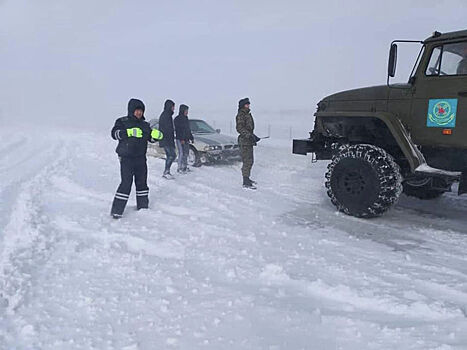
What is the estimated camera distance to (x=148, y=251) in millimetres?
4121

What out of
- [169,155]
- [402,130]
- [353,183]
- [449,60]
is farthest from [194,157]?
[449,60]

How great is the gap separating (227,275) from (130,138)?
8.94ft

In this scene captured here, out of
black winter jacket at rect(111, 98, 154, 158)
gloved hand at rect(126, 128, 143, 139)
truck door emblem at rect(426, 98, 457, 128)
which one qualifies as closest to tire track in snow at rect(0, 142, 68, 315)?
black winter jacket at rect(111, 98, 154, 158)

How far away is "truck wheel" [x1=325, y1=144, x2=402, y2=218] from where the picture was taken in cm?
527

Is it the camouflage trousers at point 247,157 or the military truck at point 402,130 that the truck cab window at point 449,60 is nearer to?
the military truck at point 402,130

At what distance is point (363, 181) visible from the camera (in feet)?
18.1

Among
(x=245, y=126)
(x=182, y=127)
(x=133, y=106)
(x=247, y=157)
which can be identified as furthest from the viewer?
(x=182, y=127)

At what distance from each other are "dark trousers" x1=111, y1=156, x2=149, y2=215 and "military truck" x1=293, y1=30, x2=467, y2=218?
2670mm

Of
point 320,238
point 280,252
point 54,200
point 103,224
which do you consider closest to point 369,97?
point 320,238

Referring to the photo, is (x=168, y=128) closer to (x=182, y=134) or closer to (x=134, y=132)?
(x=182, y=134)

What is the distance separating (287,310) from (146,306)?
1039mm

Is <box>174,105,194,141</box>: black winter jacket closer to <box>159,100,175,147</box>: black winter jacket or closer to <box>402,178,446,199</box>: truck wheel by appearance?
<box>159,100,175,147</box>: black winter jacket

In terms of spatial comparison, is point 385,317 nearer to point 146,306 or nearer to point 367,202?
point 146,306

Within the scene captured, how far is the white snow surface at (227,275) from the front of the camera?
2.68 meters
